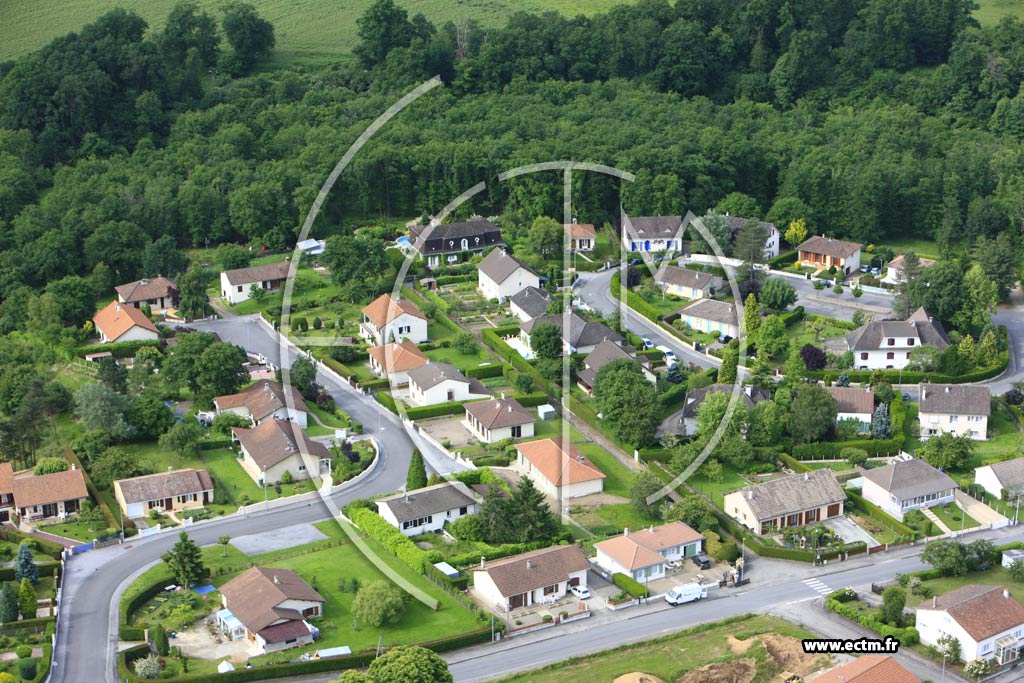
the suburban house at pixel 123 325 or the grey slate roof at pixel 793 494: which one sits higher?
the suburban house at pixel 123 325

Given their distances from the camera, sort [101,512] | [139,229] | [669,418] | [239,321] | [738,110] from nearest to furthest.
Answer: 1. [101,512]
2. [669,418]
3. [239,321]
4. [139,229]
5. [738,110]

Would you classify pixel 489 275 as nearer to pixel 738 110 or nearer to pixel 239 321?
pixel 239 321

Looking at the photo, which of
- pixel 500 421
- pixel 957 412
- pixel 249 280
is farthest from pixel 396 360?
pixel 957 412

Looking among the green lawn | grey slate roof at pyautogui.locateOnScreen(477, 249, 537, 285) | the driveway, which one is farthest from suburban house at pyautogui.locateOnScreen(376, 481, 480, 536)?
grey slate roof at pyautogui.locateOnScreen(477, 249, 537, 285)

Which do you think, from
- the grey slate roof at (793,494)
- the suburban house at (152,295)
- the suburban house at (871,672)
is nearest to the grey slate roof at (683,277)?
the grey slate roof at (793,494)

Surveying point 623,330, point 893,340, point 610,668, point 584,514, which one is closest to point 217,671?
point 610,668

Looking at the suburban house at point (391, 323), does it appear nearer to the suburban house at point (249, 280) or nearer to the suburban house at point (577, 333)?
the suburban house at point (577, 333)
